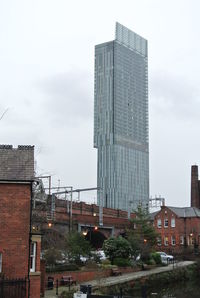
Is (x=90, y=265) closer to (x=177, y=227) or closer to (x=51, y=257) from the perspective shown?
(x=51, y=257)

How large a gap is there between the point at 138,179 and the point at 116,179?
39.2 ft

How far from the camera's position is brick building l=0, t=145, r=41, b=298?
2283 centimetres

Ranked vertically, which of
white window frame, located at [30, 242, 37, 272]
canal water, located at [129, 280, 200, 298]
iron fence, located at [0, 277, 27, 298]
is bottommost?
canal water, located at [129, 280, 200, 298]

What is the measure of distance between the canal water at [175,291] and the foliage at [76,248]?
672cm

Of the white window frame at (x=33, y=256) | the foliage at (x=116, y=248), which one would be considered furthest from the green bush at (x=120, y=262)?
the white window frame at (x=33, y=256)

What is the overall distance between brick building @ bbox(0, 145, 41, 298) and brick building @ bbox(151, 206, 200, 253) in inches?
2008

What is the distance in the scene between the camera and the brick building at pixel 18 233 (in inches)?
899

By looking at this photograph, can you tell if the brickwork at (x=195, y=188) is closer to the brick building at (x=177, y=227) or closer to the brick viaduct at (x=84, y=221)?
the brick building at (x=177, y=227)

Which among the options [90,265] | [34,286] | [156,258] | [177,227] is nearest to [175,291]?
[90,265]

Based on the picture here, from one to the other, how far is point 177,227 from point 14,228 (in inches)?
2214

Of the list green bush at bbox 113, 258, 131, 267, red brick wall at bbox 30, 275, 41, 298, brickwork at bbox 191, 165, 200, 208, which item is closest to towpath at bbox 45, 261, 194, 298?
green bush at bbox 113, 258, 131, 267

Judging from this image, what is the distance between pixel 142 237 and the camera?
49812 millimetres

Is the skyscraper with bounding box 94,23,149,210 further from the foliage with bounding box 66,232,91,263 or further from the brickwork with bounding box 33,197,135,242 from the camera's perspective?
the foliage with bounding box 66,232,91,263

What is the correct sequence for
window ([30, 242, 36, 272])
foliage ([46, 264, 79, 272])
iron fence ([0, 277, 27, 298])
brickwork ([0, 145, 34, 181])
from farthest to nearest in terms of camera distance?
foliage ([46, 264, 79, 272]) → brickwork ([0, 145, 34, 181]) → window ([30, 242, 36, 272]) → iron fence ([0, 277, 27, 298])
